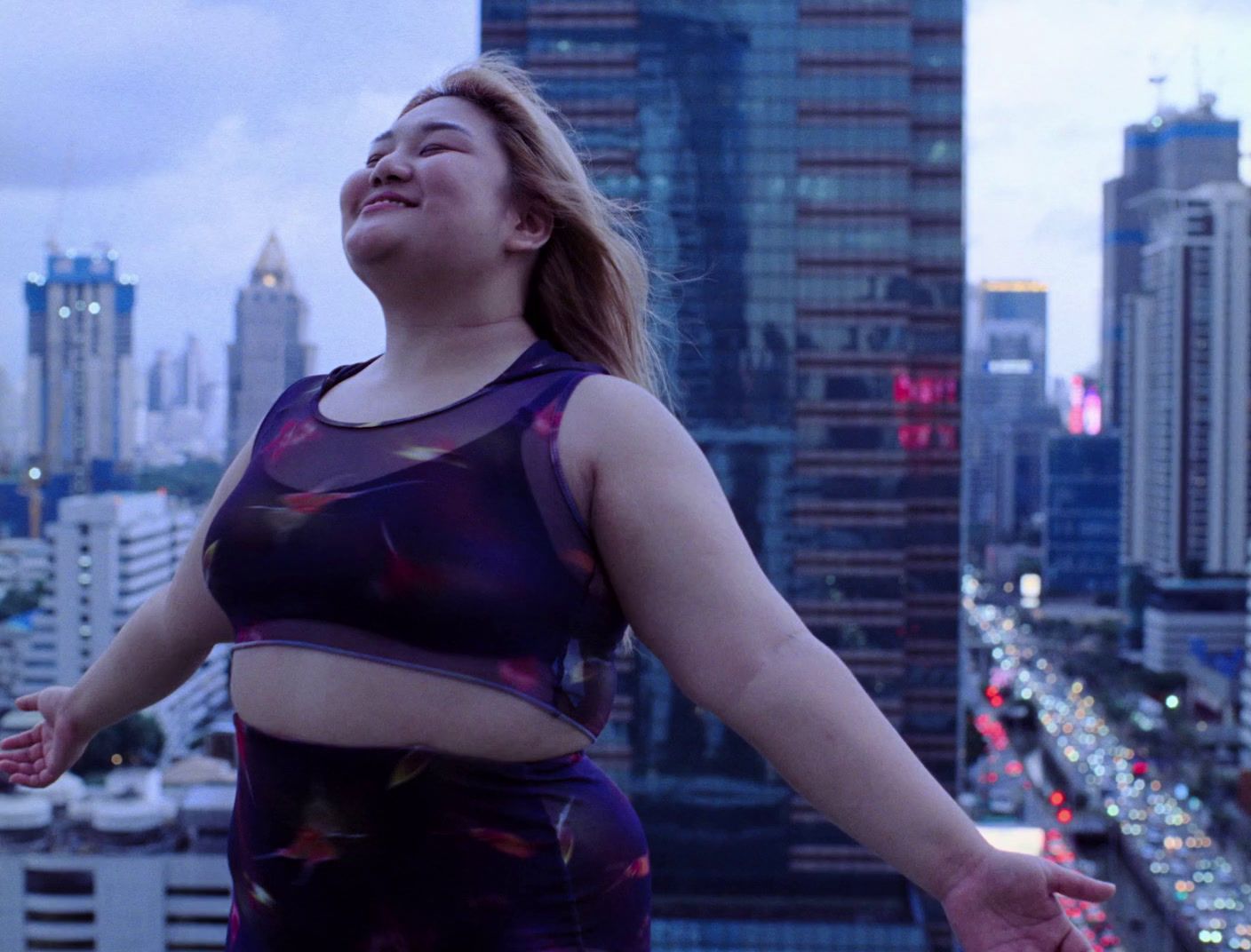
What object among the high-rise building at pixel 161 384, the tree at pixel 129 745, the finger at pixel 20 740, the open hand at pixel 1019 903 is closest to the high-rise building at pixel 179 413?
the high-rise building at pixel 161 384

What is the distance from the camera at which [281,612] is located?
24.5 inches

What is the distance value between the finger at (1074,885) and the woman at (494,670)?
14 millimetres

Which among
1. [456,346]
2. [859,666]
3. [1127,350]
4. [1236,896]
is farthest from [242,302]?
[1127,350]

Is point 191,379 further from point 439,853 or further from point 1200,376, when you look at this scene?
point 1200,376

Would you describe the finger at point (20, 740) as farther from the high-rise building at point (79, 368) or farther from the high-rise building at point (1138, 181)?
the high-rise building at point (1138, 181)

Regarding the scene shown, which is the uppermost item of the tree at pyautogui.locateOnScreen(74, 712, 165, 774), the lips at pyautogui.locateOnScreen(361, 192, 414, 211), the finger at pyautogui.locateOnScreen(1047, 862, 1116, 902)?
the lips at pyautogui.locateOnScreen(361, 192, 414, 211)

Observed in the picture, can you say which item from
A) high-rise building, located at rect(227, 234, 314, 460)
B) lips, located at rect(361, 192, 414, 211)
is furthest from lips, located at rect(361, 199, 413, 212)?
high-rise building, located at rect(227, 234, 314, 460)

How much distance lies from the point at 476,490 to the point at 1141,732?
65.4 ft

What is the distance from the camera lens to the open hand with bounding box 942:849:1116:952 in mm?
525

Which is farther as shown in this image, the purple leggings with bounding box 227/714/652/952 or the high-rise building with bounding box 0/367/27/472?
the high-rise building with bounding box 0/367/27/472

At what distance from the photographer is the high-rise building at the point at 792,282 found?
12250 millimetres

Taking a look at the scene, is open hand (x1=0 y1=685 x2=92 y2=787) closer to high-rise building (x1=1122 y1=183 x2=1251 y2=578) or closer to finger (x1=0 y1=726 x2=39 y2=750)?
finger (x1=0 y1=726 x2=39 y2=750)

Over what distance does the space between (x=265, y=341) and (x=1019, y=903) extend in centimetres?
1170

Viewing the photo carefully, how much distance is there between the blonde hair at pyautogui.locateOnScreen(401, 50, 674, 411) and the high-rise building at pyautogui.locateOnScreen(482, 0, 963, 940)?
11.5 metres
